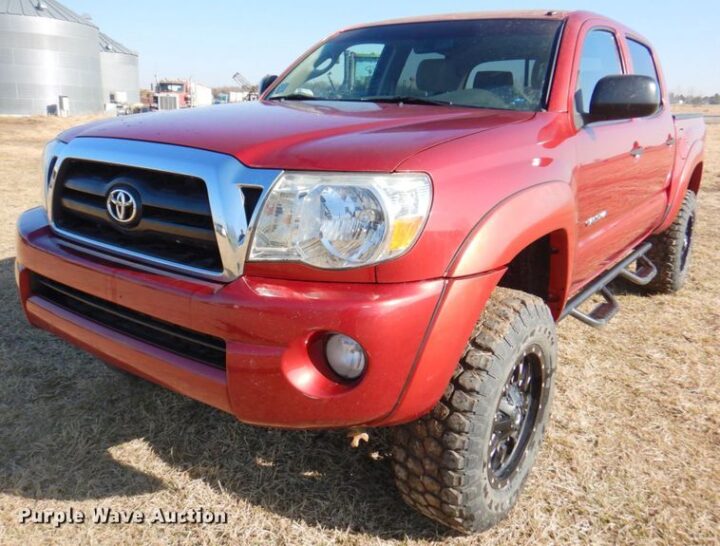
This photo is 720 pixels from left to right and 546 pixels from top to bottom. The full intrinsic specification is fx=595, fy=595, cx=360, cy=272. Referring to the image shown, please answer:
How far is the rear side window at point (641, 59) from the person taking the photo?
354 centimetres

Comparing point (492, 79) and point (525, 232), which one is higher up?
point (492, 79)

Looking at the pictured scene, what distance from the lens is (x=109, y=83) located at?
152 feet

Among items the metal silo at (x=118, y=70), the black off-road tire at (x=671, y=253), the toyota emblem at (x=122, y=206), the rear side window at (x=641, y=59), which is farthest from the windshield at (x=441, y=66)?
the metal silo at (x=118, y=70)

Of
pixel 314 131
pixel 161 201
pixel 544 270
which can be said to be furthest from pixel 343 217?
pixel 544 270

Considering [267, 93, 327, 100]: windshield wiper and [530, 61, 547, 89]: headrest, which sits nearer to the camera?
[530, 61, 547, 89]: headrest

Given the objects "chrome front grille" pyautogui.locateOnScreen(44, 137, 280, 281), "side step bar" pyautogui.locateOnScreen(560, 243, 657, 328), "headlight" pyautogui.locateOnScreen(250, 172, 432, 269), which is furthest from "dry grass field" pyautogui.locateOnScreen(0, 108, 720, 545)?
"headlight" pyautogui.locateOnScreen(250, 172, 432, 269)

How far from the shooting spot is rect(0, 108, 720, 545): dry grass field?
2.06 m

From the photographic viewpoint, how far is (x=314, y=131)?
190cm

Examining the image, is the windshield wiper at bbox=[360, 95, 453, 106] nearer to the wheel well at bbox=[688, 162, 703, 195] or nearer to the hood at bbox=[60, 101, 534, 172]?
the hood at bbox=[60, 101, 534, 172]

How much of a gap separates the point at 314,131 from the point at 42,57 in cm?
4076

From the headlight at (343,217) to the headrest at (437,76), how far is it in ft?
3.92

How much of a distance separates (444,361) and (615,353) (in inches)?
92.1

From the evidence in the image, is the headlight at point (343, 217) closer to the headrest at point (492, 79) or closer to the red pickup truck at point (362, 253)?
the red pickup truck at point (362, 253)

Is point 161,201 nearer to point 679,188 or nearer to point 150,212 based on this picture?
point 150,212
